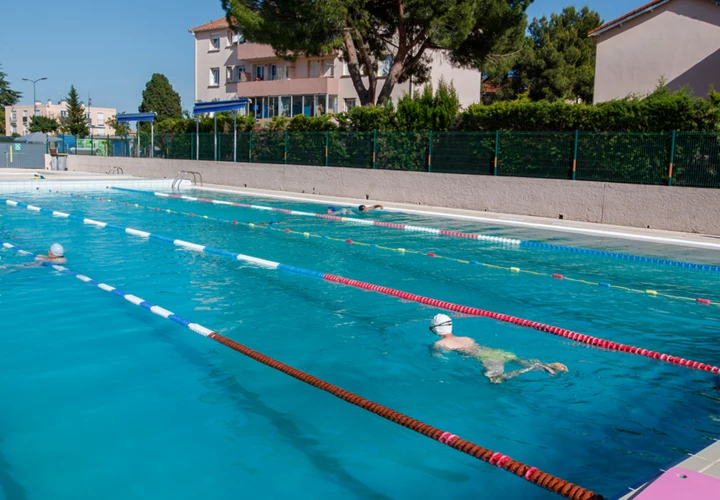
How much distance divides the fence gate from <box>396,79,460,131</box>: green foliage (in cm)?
3252

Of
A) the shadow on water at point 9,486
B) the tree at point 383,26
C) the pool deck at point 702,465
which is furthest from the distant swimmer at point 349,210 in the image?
the pool deck at point 702,465

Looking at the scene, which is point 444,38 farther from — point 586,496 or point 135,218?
point 586,496

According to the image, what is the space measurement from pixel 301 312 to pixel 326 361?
5.83 ft

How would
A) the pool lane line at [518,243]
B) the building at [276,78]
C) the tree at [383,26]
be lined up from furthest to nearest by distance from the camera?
the building at [276,78] < the tree at [383,26] < the pool lane line at [518,243]

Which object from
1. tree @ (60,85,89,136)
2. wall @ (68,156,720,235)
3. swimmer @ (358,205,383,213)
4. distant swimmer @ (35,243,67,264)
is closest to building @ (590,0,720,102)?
wall @ (68,156,720,235)

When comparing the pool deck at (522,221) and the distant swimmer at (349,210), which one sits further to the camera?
the distant swimmer at (349,210)

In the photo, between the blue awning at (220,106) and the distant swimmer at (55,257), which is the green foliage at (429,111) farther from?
the distant swimmer at (55,257)

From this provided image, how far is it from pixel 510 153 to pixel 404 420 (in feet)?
49.6

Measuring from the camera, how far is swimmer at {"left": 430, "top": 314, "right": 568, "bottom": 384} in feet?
19.5

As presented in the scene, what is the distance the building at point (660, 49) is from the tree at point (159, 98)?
215ft

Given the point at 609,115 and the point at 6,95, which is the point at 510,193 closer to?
the point at 609,115

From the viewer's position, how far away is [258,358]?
5773mm

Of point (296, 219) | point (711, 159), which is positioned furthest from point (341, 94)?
point (711, 159)

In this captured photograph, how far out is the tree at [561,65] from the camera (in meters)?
39.2
